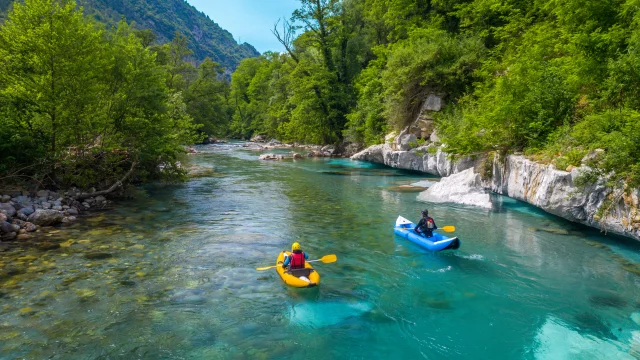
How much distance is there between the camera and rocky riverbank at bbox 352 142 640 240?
371 inches

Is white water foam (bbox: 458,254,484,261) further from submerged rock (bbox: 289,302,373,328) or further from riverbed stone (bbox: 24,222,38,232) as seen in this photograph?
riverbed stone (bbox: 24,222,38,232)

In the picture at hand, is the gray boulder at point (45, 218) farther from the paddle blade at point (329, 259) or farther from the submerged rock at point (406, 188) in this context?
the submerged rock at point (406, 188)

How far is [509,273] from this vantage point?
339 inches

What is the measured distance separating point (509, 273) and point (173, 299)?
24.2 feet

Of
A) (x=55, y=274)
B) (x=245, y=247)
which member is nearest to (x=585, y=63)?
(x=245, y=247)

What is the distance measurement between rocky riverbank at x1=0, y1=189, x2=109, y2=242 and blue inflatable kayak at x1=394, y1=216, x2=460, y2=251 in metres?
10.6

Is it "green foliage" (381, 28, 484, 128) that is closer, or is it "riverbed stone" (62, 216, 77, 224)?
"riverbed stone" (62, 216, 77, 224)

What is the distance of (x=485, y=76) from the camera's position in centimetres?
2227

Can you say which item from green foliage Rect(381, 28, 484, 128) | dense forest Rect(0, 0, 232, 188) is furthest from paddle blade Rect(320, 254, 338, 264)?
green foliage Rect(381, 28, 484, 128)

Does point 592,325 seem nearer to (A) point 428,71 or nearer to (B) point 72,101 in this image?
(B) point 72,101

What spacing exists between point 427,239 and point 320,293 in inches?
158

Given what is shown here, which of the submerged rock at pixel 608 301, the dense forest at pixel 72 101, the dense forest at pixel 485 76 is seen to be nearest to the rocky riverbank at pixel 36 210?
Answer: the dense forest at pixel 72 101

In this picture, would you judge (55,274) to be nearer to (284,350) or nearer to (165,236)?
(165,236)

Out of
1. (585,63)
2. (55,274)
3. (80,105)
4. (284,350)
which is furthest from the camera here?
(80,105)
